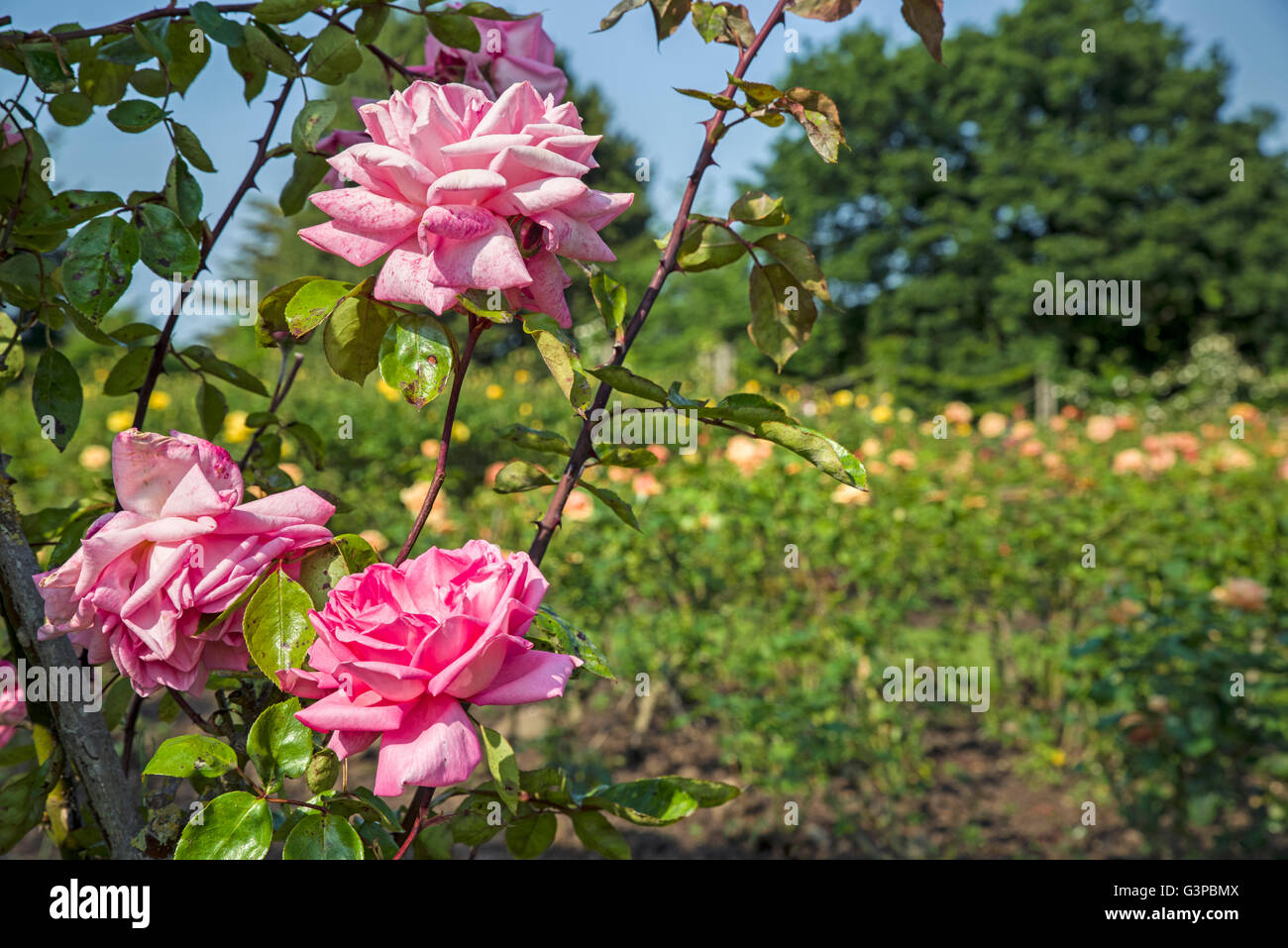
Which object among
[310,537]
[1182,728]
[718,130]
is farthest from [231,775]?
[1182,728]

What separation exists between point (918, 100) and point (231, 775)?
26.8m

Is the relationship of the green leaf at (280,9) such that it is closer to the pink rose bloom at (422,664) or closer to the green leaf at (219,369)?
the green leaf at (219,369)

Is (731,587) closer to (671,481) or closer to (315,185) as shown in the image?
(671,481)

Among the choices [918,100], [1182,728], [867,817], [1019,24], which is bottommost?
[867,817]

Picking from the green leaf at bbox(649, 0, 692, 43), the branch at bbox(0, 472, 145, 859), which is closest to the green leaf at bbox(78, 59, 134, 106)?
the branch at bbox(0, 472, 145, 859)

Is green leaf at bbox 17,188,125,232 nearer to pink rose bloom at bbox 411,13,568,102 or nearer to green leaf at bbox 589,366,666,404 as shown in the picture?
pink rose bloom at bbox 411,13,568,102

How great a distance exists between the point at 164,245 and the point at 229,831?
0.41 metres

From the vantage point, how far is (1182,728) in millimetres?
2092

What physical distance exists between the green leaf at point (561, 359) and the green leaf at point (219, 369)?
38 cm

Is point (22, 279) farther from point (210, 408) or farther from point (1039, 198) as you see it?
point (1039, 198)

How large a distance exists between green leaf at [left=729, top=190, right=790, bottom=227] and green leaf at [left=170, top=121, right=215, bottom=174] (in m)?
0.43

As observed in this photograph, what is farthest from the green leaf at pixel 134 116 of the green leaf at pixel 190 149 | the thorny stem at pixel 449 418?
the thorny stem at pixel 449 418

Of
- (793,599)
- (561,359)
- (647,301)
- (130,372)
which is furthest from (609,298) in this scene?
(793,599)
